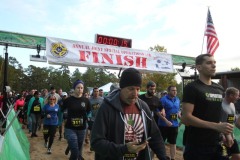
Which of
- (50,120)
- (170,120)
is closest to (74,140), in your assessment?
(170,120)

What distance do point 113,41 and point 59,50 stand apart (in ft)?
8.73

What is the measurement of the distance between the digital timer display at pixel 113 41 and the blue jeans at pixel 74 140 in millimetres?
7011

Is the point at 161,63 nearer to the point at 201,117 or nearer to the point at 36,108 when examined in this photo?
the point at 36,108

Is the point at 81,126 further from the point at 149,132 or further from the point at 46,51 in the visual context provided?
the point at 46,51

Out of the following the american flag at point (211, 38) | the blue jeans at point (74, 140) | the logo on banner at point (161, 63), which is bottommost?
the blue jeans at point (74, 140)

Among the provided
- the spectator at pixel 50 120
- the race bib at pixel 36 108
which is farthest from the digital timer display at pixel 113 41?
the spectator at pixel 50 120

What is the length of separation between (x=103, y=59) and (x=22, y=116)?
22.0 ft

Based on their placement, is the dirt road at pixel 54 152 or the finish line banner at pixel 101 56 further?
the finish line banner at pixel 101 56

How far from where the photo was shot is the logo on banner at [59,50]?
11461 mm

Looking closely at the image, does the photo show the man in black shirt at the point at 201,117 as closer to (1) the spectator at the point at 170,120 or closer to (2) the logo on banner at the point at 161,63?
(1) the spectator at the point at 170,120

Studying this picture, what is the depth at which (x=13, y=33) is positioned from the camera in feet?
37.6

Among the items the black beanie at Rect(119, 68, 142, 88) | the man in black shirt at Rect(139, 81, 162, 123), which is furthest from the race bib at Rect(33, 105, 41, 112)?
the black beanie at Rect(119, 68, 142, 88)

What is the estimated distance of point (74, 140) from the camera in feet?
19.7

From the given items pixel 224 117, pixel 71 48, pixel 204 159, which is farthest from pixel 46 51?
pixel 204 159
